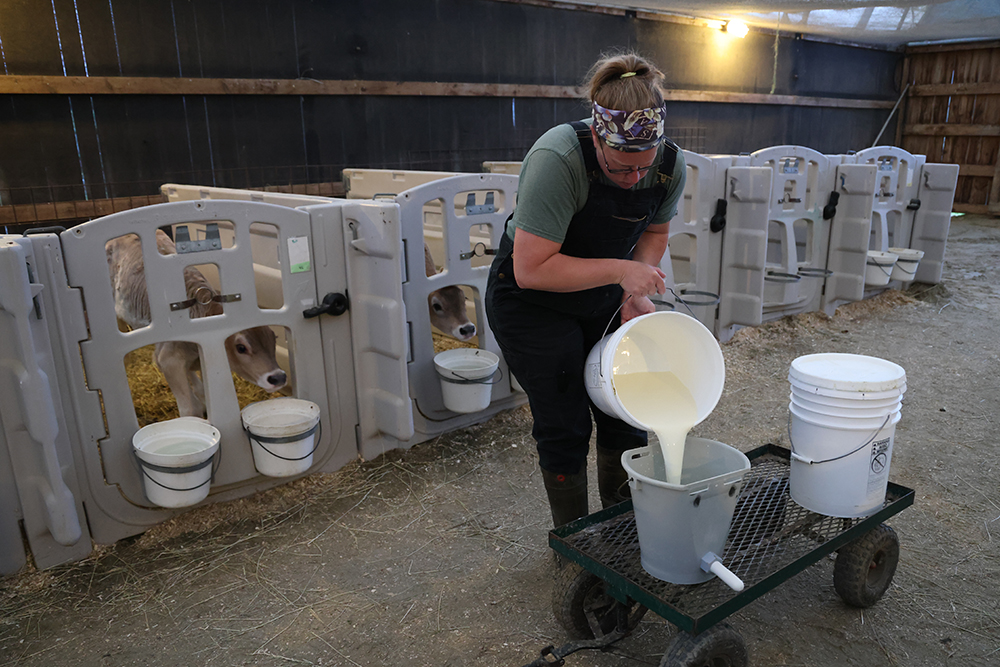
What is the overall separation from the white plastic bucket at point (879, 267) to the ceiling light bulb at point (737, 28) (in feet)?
14.6

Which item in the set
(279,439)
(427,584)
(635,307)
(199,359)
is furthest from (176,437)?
(635,307)

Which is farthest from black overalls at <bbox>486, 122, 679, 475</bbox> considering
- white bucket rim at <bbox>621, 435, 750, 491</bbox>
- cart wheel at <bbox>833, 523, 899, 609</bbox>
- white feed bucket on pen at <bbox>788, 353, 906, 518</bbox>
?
cart wheel at <bbox>833, 523, 899, 609</bbox>

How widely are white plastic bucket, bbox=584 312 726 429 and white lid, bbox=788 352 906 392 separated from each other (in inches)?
10.8

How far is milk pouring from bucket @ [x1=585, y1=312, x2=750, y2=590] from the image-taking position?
1789 mm

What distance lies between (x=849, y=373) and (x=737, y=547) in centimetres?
62

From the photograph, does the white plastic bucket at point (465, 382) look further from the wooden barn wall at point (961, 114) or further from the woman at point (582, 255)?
the wooden barn wall at point (961, 114)

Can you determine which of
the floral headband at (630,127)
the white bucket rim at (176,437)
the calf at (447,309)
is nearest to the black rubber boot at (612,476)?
the floral headband at (630,127)

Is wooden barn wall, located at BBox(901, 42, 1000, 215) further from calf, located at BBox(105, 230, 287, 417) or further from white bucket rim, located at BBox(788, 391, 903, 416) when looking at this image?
calf, located at BBox(105, 230, 287, 417)

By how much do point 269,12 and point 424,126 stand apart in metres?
1.65

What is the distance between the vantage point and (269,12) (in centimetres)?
560

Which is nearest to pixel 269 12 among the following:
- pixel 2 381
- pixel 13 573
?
pixel 2 381

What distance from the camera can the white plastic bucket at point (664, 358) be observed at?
1991 millimetres

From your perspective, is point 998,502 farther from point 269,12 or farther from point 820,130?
point 820,130

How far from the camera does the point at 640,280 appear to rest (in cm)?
191
